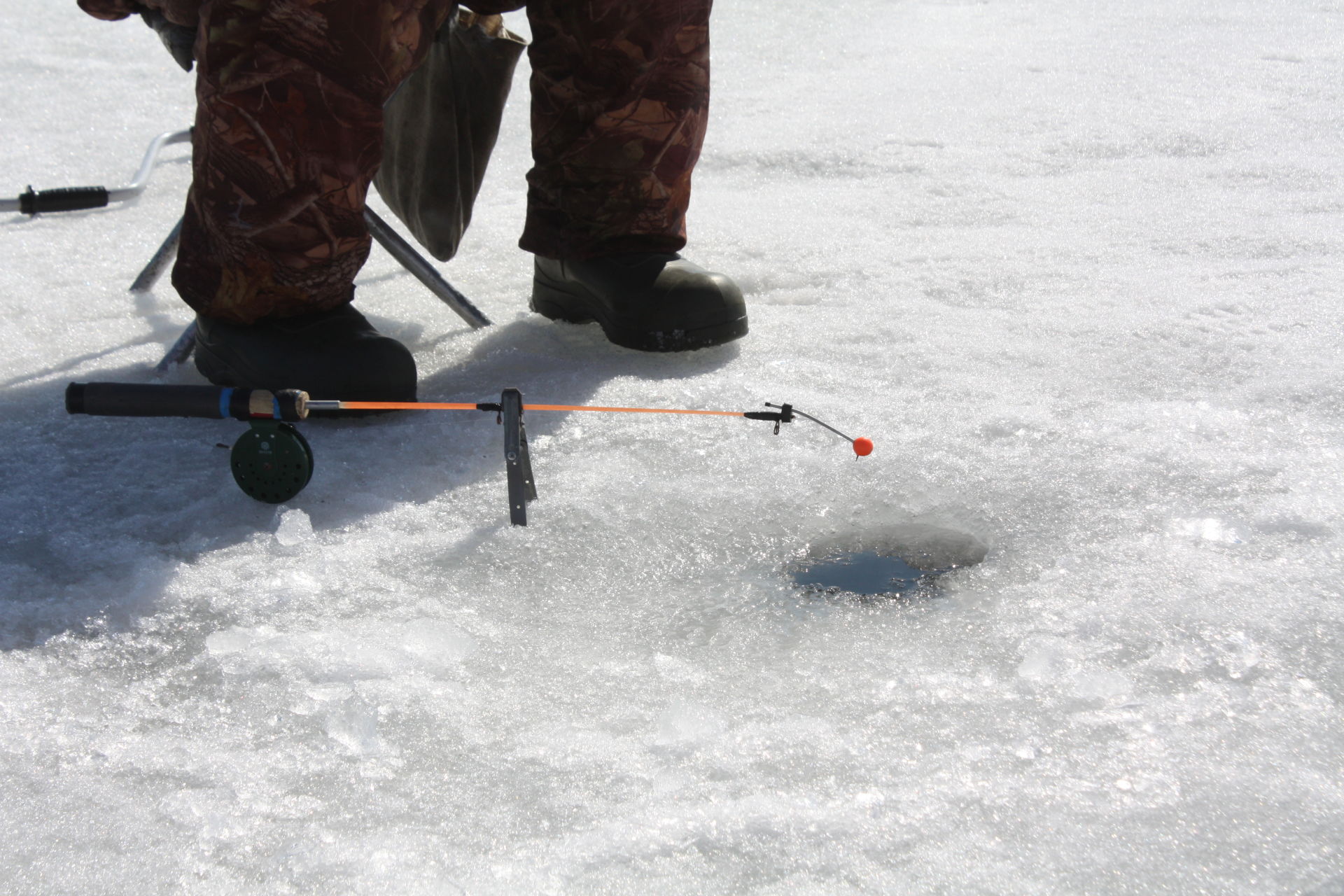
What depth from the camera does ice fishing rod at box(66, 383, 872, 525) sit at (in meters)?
1.55

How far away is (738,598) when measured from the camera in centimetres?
143

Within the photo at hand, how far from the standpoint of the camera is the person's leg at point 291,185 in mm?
1771

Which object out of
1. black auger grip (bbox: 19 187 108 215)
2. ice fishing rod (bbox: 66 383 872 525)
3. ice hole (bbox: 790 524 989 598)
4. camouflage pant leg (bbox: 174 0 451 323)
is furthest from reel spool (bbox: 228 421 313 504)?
black auger grip (bbox: 19 187 108 215)

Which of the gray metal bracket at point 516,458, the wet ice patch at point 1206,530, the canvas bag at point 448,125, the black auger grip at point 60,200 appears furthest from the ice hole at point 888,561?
the black auger grip at point 60,200

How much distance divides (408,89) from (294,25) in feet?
1.69

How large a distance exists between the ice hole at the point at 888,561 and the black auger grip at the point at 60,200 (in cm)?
163

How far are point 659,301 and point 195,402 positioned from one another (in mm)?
878

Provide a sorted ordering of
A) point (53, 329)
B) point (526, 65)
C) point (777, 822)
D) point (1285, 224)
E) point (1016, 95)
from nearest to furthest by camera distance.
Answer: point (777, 822)
point (53, 329)
point (1285, 224)
point (1016, 95)
point (526, 65)

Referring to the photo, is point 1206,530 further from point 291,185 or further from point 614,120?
point 291,185

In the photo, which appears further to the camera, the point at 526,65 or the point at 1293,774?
the point at 526,65

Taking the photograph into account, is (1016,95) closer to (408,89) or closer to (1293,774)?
(408,89)

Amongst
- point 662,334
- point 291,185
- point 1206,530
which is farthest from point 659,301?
point 1206,530

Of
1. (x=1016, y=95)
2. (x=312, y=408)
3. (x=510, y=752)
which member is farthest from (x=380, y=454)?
(x=1016, y=95)

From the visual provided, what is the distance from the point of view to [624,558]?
4.96 ft
